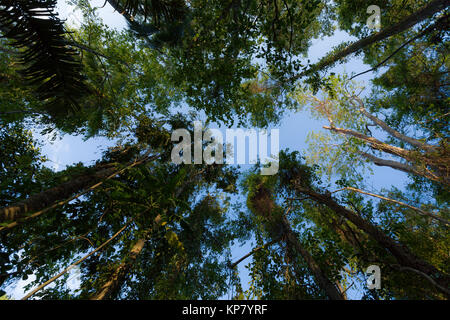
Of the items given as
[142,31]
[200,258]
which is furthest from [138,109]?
[200,258]

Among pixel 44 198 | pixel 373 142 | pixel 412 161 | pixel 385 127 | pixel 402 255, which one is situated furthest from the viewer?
pixel 385 127

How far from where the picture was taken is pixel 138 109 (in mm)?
6742

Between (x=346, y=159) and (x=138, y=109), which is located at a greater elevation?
(x=138, y=109)

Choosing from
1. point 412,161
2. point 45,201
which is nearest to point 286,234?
point 412,161

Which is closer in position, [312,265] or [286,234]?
[312,265]

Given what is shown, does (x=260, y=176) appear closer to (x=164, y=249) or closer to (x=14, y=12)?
(x=164, y=249)

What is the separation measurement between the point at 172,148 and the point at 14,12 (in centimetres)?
666

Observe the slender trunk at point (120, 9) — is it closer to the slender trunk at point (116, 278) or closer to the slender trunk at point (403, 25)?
the slender trunk at point (403, 25)

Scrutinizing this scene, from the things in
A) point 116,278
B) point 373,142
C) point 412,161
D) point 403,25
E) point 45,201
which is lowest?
point 116,278

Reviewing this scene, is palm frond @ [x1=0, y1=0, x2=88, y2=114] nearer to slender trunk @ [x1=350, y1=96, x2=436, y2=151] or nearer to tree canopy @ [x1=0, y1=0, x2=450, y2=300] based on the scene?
tree canopy @ [x1=0, y1=0, x2=450, y2=300]

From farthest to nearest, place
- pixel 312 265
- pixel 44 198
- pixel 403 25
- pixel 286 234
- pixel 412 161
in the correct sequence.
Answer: pixel 286 234 → pixel 412 161 → pixel 312 265 → pixel 403 25 → pixel 44 198

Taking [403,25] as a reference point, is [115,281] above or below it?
below

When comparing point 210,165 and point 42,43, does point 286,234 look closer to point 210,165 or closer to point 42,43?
point 210,165

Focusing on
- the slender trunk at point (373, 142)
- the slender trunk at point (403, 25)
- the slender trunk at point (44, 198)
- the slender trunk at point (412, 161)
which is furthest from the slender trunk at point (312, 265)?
the slender trunk at point (44, 198)
